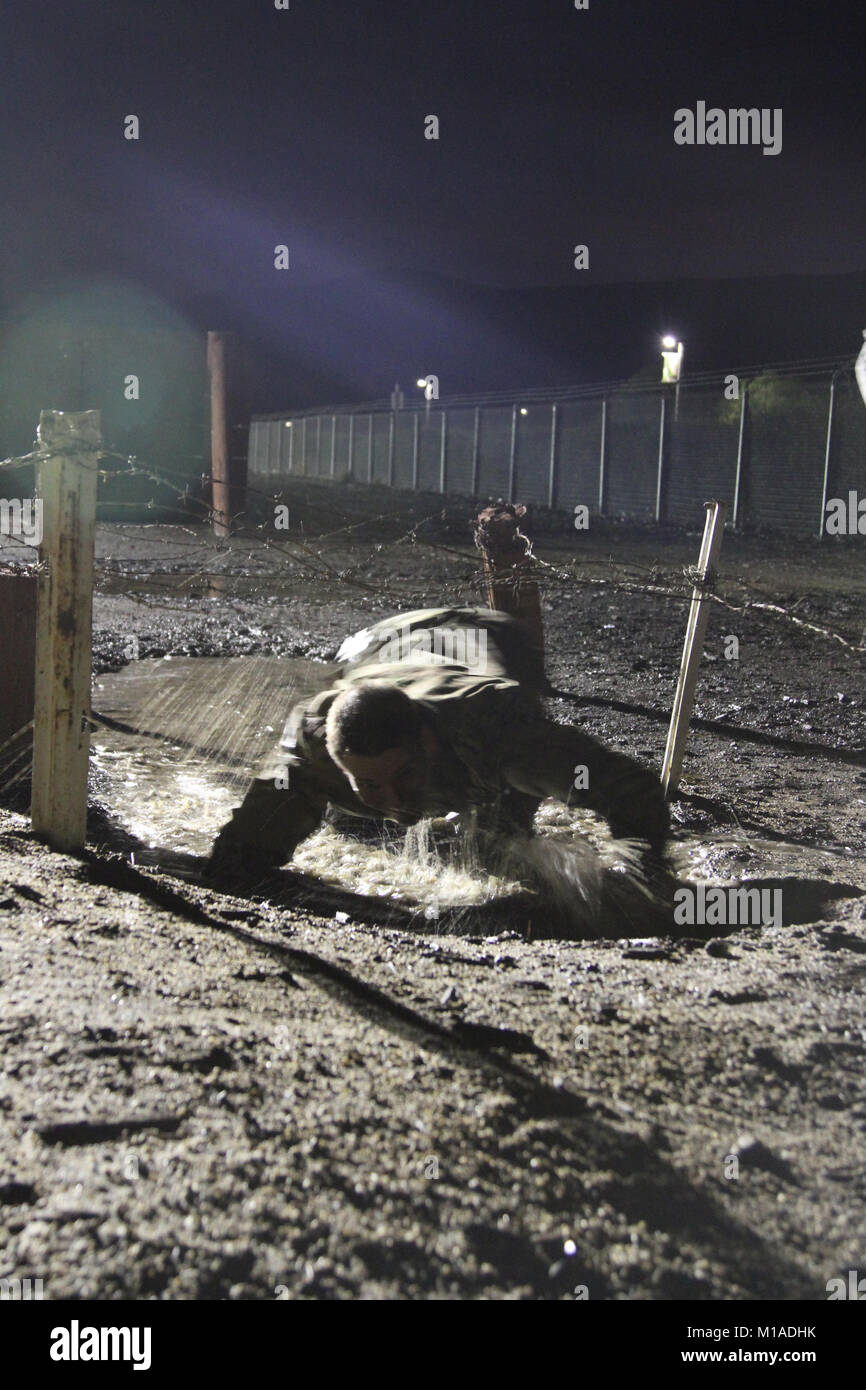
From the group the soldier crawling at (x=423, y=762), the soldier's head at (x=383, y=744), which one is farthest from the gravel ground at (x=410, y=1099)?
the soldier's head at (x=383, y=744)

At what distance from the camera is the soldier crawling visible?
372 centimetres

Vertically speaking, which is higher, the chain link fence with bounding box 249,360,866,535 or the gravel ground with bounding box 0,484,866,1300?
the chain link fence with bounding box 249,360,866,535

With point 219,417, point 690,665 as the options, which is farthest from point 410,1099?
point 219,417

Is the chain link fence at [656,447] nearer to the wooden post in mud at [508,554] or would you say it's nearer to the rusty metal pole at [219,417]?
the rusty metal pole at [219,417]

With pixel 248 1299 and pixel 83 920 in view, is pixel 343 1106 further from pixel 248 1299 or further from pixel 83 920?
pixel 83 920

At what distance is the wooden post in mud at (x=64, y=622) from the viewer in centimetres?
409

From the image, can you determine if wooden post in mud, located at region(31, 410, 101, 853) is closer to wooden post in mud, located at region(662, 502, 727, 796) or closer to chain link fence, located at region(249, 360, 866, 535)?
wooden post in mud, located at region(662, 502, 727, 796)

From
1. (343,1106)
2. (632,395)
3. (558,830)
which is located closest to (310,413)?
(632,395)

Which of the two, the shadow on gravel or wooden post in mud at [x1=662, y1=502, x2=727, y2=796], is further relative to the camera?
wooden post in mud at [x1=662, y1=502, x2=727, y2=796]

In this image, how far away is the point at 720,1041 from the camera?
2.66 metres

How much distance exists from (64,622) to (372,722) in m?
1.34

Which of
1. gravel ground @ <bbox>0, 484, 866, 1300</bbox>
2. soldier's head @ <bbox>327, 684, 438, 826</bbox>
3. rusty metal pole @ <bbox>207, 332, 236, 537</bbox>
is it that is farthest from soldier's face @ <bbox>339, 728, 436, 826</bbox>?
rusty metal pole @ <bbox>207, 332, 236, 537</bbox>

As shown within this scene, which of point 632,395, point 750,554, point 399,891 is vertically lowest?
point 399,891

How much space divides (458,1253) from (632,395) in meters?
22.7
